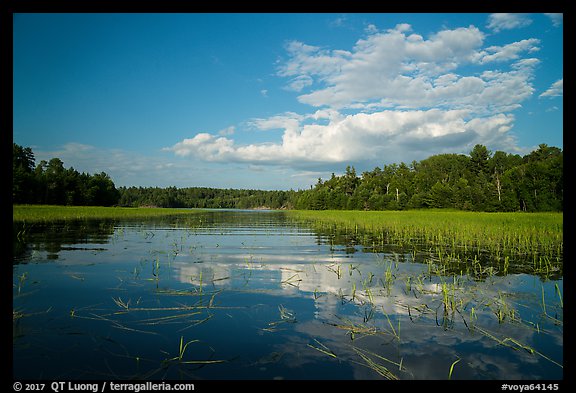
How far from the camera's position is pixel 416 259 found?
13586mm

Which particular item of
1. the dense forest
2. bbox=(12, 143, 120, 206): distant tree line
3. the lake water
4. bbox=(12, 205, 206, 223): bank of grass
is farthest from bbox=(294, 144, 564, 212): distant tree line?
bbox=(12, 143, 120, 206): distant tree line

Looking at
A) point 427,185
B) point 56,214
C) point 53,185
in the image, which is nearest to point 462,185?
point 427,185

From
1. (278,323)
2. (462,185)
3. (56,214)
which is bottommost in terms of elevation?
(278,323)

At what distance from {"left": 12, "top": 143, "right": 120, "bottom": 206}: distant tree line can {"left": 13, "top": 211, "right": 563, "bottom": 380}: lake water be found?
7398 cm

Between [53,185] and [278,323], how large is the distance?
320ft

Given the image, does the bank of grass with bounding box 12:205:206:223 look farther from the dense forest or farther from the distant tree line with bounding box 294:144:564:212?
the distant tree line with bounding box 294:144:564:212

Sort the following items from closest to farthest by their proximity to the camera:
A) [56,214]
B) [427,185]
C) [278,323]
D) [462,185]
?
1. [278,323]
2. [56,214]
3. [462,185]
4. [427,185]

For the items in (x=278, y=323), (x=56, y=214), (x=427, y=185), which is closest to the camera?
(x=278, y=323)

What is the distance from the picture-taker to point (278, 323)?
20.6 ft

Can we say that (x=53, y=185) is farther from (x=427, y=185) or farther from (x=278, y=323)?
(x=427, y=185)
